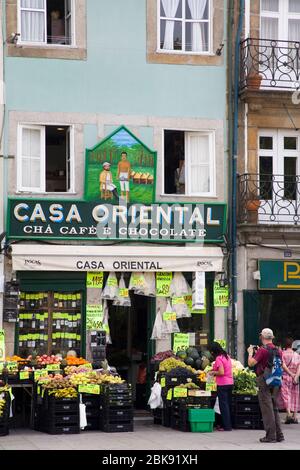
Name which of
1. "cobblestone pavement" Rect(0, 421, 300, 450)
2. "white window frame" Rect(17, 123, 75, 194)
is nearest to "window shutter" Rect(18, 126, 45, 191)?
"white window frame" Rect(17, 123, 75, 194)

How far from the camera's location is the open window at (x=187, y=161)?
2578 cm

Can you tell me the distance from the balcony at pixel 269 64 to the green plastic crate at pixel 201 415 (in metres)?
7.31

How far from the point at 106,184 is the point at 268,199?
3.60 metres

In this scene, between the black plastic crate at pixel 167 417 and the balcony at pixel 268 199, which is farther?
the balcony at pixel 268 199

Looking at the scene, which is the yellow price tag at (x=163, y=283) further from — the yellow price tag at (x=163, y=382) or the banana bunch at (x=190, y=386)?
the banana bunch at (x=190, y=386)

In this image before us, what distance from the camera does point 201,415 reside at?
70.8ft

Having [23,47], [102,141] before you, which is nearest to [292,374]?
[102,141]

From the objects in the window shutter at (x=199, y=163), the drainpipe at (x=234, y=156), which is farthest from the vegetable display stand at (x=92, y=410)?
the window shutter at (x=199, y=163)

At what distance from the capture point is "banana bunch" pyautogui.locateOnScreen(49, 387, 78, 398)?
21141 mm

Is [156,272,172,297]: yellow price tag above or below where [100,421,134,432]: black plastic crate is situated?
above

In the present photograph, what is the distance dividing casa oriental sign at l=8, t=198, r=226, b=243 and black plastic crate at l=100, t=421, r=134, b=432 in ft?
14.7

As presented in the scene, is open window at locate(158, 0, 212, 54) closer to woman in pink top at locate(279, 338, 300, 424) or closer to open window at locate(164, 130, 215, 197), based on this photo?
open window at locate(164, 130, 215, 197)

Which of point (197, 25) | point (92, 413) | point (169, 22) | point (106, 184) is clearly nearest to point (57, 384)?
point (92, 413)

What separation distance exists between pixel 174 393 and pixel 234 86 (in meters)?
7.11
